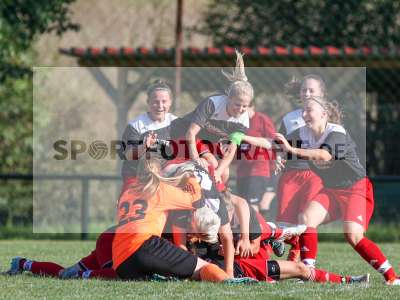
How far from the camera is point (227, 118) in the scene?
30.1ft

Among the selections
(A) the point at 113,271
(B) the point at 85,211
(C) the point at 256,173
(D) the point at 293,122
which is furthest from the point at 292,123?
(B) the point at 85,211

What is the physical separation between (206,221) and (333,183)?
1481 millimetres

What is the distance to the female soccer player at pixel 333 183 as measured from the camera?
311 inches

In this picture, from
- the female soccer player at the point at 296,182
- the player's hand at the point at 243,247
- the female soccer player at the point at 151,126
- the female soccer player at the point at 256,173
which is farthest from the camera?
the female soccer player at the point at 256,173

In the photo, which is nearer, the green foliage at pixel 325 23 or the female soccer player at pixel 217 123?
the female soccer player at pixel 217 123

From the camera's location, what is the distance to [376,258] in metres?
7.73

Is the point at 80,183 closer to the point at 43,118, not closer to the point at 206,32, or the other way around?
the point at 43,118

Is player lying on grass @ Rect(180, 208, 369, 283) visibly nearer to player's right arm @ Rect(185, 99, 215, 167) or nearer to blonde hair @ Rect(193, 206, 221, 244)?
blonde hair @ Rect(193, 206, 221, 244)

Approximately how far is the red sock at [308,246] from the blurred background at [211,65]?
17.0ft

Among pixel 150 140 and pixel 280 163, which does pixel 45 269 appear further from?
pixel 280 163

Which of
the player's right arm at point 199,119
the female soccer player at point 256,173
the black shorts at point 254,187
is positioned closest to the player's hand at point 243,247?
the player's right arm at point 199,119

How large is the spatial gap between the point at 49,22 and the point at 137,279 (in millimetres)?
6865

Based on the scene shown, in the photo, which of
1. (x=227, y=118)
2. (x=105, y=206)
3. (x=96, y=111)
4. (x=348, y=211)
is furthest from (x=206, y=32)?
(x=348, y=211)

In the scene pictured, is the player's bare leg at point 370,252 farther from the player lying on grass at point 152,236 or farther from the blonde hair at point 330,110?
the player lying on grass at point 152,236
